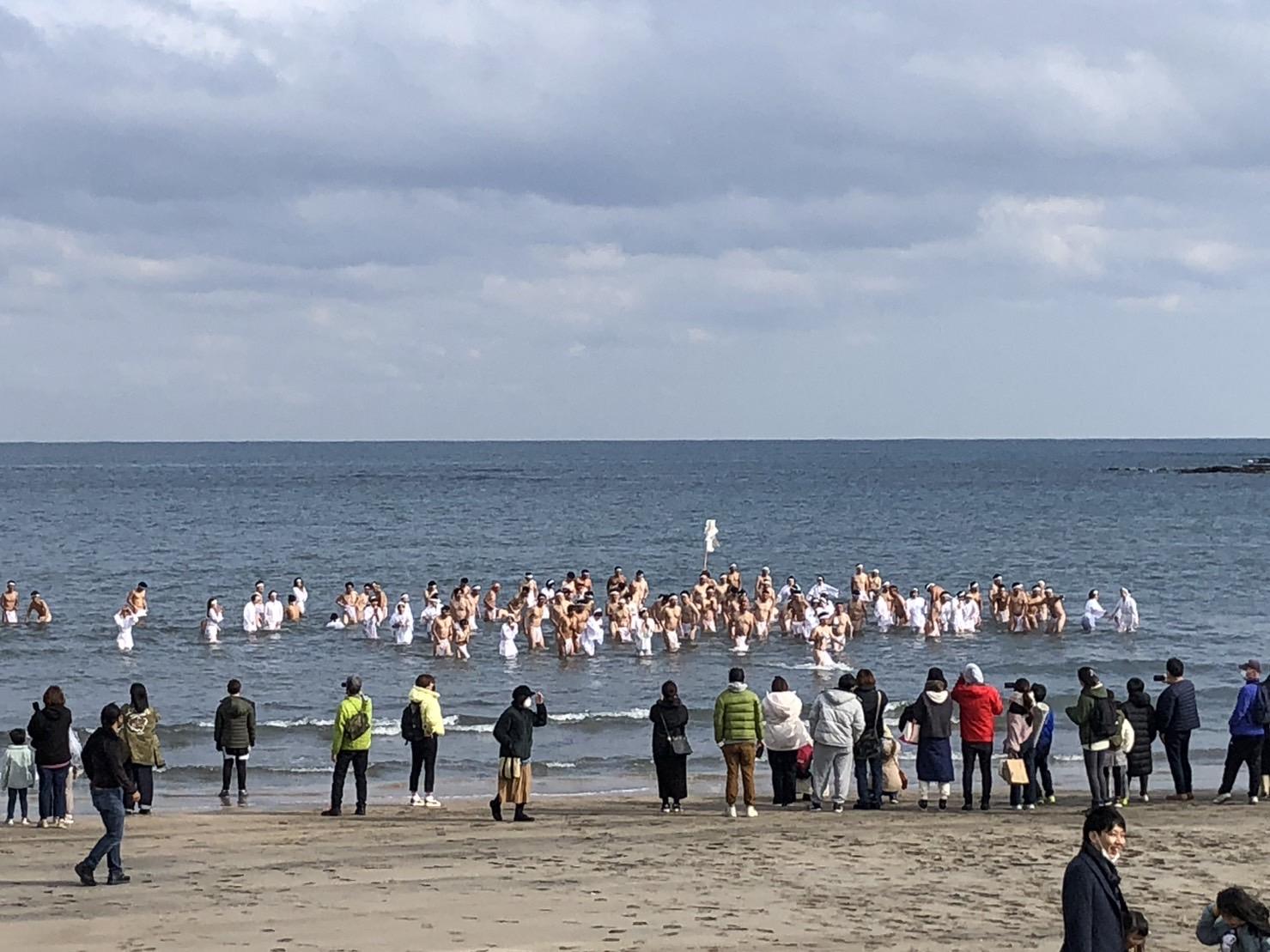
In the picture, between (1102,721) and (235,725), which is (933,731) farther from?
(235,725)

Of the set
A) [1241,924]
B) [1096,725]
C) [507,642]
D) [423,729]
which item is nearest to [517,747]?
[423,729]

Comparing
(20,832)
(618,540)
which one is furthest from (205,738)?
(618,540)

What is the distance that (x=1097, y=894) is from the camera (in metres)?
7.40

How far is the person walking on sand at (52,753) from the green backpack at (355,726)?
8.35 ft

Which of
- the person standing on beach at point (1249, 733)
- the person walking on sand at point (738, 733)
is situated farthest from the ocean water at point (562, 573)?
the person walking on sand at point (738, 733)

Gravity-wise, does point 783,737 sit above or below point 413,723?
below

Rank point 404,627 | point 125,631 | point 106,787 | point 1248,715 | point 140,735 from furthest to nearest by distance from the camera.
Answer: point 125,631, point 404,627, point 1248,715, point 140,735, point 106,787

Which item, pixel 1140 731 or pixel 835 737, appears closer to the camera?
pixel 835 737

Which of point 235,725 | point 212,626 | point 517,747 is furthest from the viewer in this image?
point 212,626

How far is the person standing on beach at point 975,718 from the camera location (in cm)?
1616

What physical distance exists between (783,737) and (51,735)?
22.3 feet

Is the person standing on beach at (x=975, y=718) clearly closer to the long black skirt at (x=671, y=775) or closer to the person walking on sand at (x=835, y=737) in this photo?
the person walking on sand at (x=835, y=737)

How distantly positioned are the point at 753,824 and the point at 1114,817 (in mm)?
8318

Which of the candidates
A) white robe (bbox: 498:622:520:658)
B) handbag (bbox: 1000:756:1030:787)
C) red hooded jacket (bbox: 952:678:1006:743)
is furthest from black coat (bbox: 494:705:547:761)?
white robe (bbox: 498:622:520:658)
